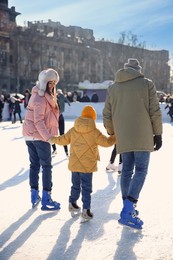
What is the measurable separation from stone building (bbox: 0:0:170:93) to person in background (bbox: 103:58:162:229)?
144 ft

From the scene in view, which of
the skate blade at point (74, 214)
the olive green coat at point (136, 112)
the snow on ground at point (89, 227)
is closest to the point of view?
the snow on ground at point (89, 227)

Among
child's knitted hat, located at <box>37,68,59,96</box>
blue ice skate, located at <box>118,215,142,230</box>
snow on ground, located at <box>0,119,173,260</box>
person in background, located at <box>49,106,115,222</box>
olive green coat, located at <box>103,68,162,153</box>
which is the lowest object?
snow on ground, located at <box>0,119,173,260</box>

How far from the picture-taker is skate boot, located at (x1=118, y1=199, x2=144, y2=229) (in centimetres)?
360

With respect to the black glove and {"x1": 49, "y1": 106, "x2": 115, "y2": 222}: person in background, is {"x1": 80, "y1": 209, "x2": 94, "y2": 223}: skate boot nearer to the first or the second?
{"x1": 49, "y1": 106, "x2": 115, "y2": 222}: person in background

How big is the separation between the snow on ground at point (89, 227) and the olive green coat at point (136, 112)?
2.35ft

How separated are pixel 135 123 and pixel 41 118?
975 mm

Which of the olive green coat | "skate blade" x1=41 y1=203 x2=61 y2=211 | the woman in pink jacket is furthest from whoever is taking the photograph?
"skate blade" x1=41 y1=203 x2=61 y2=211

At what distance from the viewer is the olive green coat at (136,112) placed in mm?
3547

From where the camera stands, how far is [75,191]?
396 cm

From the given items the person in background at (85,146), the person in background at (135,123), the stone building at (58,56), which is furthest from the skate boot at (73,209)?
the stone building at (58,56)

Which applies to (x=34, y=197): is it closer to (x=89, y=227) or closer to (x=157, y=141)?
(x=89, y=227)

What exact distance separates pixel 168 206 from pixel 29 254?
1.83 metres

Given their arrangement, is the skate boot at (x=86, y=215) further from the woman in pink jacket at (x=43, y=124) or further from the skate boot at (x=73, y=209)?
the woman in pink jacket at (x=43, y=124)

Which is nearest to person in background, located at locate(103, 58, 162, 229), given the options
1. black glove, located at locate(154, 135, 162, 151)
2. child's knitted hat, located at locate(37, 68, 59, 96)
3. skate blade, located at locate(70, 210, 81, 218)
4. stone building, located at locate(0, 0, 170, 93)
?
black glove, located at locate(154, 135, 162, 151)
